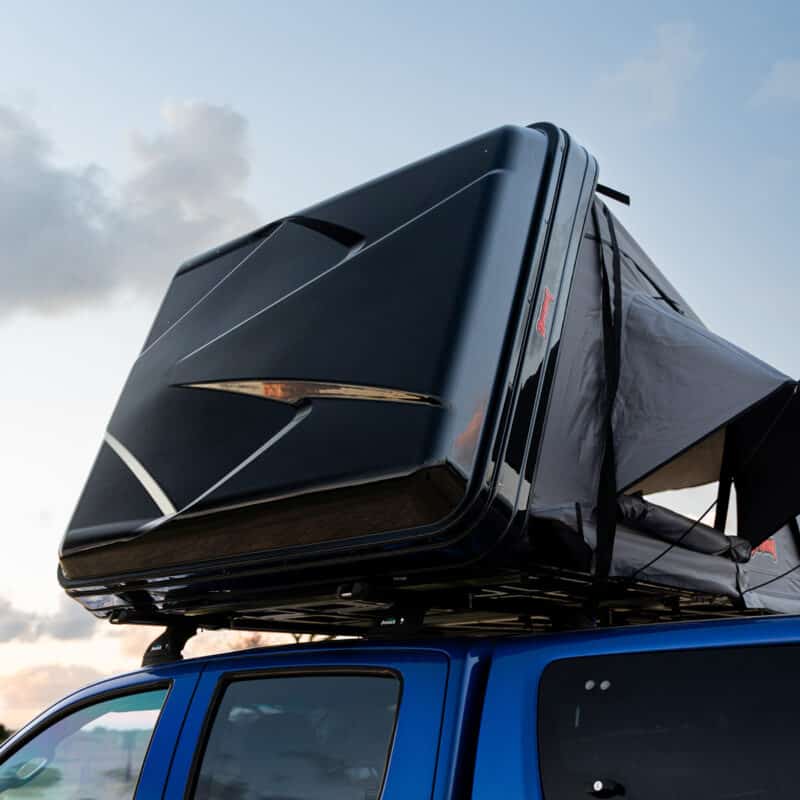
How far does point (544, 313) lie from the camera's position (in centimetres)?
339

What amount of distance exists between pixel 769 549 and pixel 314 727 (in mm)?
2716

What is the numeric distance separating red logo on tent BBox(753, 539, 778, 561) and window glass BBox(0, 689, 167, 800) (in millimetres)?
2743

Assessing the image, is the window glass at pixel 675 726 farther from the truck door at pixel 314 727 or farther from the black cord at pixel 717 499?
the black cord at pixel 717 499

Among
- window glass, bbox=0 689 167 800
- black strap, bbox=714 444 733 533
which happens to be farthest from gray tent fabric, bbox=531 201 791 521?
window glass, bbox=0 689 167 800

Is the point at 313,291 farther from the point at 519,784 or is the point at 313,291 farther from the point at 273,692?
the point at 519,784

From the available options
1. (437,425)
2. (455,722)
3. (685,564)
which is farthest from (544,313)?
(455,722)

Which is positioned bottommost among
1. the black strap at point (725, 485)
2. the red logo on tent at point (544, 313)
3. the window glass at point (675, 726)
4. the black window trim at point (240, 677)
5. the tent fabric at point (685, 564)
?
the window glass at point (675, 726)

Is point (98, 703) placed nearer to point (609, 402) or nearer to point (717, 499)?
point (609, 402)

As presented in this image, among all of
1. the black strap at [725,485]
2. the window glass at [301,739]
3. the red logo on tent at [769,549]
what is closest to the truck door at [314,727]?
the window glass at [301,739]

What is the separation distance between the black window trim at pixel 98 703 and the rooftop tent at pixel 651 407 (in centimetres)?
146

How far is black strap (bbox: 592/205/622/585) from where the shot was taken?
3395mm

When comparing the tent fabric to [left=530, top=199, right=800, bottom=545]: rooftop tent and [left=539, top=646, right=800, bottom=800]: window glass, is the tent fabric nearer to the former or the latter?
[left=530, top=199, right=800, bottom=545]: rooftop tent

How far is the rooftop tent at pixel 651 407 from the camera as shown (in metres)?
3.62

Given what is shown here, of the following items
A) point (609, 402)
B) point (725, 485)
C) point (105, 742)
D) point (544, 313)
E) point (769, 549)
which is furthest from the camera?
point (769, 549)
